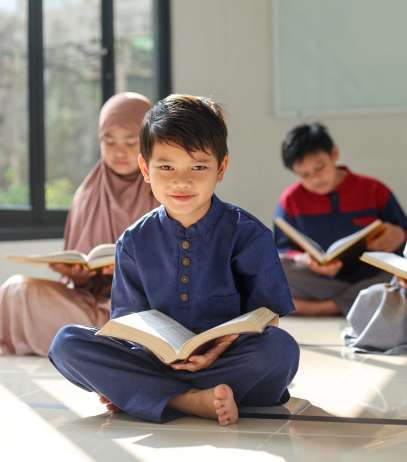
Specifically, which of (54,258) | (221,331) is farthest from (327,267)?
(221,331)

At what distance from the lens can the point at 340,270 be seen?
4.07 meters

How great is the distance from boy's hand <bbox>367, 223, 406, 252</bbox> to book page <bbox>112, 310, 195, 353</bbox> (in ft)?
6.59

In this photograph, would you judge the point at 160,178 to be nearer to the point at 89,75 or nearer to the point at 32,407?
the point at 32,407

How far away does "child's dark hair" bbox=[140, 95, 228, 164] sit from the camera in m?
1.99

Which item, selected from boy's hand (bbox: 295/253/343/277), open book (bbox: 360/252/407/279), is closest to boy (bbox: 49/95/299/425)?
open book (bbox: 360/252/407/279)

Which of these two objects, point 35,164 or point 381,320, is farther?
point 35,164

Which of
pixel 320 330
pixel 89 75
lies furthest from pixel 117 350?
pixel 89 75

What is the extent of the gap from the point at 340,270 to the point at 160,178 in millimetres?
2173

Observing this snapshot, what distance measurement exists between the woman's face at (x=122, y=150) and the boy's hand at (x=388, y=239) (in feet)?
3.72

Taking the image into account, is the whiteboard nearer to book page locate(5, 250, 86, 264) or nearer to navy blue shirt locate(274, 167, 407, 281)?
navy blue shirt locate(274, 167, 407, 281)

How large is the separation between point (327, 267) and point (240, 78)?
76.4 inches

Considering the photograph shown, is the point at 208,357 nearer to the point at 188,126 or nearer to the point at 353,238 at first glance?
the point at 188,126

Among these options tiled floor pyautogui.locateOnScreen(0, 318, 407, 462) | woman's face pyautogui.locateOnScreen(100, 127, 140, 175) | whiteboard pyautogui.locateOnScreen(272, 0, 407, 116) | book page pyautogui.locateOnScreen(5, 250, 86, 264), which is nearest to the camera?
tiled floor pyautogui.locateOnScreen(0, 318, 407, 462)

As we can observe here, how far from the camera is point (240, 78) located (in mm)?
5453
